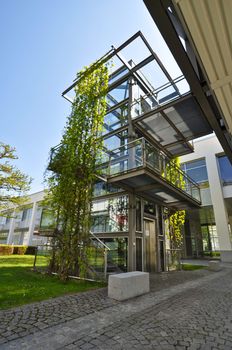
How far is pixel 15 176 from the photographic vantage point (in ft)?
51.5

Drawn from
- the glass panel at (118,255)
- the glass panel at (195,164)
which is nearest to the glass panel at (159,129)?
the glass panel at (118,255)

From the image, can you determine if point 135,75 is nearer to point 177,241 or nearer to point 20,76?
point 20,76

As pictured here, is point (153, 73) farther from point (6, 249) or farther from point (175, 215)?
point (6, 249)

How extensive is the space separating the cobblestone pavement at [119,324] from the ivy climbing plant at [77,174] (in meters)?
2.20

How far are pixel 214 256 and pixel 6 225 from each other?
3473cm

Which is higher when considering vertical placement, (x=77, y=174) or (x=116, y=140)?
(x=116, y=140)

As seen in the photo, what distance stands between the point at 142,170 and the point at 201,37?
4.64 metres

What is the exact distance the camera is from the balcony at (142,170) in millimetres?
7359

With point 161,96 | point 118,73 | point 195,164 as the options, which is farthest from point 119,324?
point 195,164

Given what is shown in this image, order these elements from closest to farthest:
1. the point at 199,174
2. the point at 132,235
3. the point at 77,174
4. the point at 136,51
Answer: the point at 77,174 < the point at 132,235 < the point at 136,51 < the point at 199,174

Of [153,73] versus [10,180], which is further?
[10,180]

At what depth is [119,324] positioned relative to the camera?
3.22 m

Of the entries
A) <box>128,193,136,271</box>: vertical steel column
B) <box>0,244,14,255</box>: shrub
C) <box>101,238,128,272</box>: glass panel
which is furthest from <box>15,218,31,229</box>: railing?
<box>128,193,136,271</box>: vertical steel column

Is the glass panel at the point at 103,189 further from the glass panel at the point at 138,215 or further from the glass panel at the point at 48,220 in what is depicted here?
the glass panel at the point at 48,220
